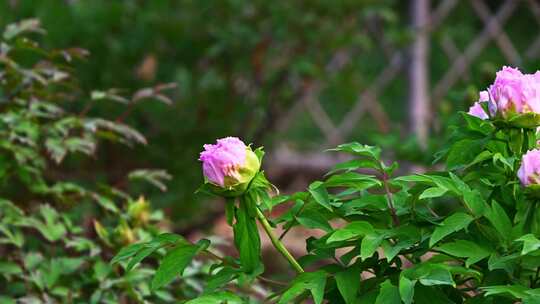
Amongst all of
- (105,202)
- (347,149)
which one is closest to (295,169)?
(105,202)

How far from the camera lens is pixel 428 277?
93 centimetres

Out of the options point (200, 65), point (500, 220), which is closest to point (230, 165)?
point (500, 220)

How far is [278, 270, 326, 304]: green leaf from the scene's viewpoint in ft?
3.18

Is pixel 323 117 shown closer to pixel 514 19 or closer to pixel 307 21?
pixel 307 21

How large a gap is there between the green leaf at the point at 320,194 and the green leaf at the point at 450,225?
133 millimetres

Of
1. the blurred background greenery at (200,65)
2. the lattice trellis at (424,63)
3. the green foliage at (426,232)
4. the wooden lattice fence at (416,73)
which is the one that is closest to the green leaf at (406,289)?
the green foliage at (426,232)

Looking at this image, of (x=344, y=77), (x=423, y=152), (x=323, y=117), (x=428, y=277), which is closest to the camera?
(x=428, y=277)

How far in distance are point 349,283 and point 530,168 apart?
0.81 ft

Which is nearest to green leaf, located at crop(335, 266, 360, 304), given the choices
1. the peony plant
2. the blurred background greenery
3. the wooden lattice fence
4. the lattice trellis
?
the peony plant

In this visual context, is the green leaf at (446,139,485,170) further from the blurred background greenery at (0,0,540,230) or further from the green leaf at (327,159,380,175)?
the blurred background greenery at (0,0,540,230)

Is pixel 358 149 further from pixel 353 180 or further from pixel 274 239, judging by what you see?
pixel 274 239

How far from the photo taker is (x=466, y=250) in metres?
0.97

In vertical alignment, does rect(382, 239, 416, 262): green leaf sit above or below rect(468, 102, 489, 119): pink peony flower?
below

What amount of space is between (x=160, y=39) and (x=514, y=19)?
3.57 m
